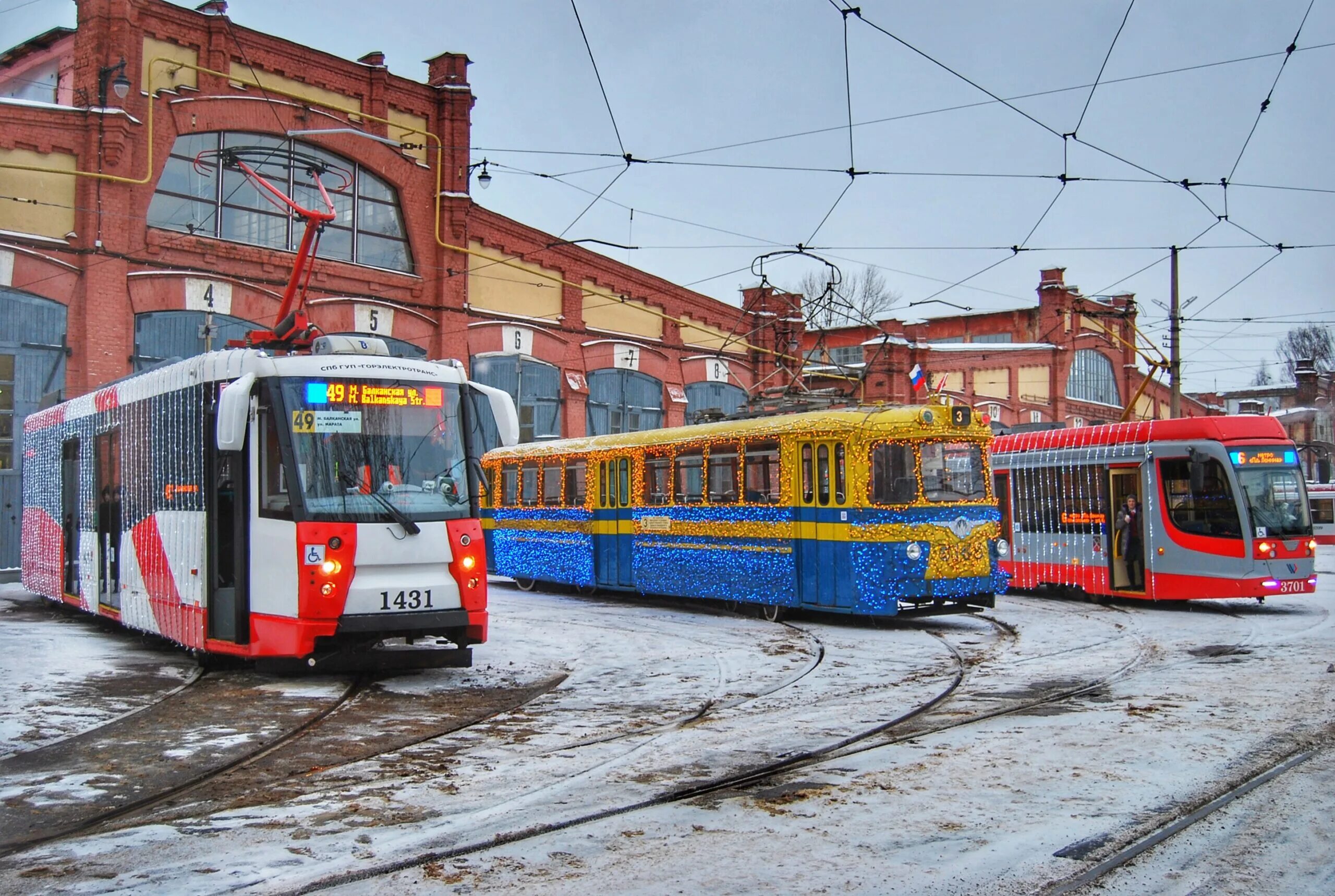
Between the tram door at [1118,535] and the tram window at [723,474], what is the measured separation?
5804 mm

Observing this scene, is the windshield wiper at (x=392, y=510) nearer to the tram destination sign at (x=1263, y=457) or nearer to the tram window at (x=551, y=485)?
the tram window at (x=551, y=485)

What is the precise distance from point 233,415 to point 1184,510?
1313 cm

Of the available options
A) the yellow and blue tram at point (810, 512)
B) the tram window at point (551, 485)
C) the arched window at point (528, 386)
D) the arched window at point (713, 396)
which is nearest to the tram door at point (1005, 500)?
the yellow and blue tram at point (810, 512)

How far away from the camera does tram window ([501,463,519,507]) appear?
22.5 meters

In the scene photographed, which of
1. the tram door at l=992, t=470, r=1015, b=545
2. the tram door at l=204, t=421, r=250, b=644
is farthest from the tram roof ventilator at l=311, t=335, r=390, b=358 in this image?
Result: the tram door at l=992, t=470, r=1015, b=545

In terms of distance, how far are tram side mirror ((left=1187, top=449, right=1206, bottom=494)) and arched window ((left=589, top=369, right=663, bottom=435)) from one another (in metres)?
16.7

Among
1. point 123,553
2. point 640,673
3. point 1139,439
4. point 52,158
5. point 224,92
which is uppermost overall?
point 224,92

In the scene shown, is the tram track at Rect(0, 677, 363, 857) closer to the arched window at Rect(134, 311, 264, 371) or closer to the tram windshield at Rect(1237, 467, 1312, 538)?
the tram windshield at Rect(1237, 467, 1312, 538)

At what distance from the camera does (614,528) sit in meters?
19.6

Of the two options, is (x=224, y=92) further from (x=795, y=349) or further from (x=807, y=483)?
(x=795, y=349)

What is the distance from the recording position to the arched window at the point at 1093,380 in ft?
189

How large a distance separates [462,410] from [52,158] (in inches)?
589

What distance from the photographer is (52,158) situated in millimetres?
22000

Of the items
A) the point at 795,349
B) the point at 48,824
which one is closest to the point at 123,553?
the point at 48,824
